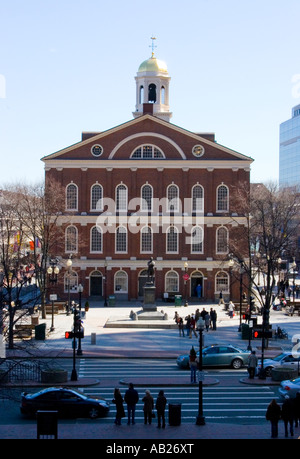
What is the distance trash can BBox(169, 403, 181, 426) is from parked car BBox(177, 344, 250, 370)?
1155cm

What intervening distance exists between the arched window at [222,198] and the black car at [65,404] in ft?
166

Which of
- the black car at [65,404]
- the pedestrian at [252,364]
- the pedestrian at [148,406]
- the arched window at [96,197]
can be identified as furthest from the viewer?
the arched window at [96,197]

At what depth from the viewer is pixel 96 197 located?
7550 centimetres

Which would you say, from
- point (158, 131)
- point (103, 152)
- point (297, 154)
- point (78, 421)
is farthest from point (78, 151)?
point (297, 154)

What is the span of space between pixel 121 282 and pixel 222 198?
13447 millimetres

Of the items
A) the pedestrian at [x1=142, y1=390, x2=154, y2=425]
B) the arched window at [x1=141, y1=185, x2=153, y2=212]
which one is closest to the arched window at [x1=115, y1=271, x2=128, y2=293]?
the arched window at [x1=141, y1=185, x2=153, y2=212]

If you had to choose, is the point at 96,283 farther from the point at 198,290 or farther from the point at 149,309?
the point at 149,309

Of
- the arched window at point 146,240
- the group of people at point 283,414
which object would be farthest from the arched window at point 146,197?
the group of people at point 283,414

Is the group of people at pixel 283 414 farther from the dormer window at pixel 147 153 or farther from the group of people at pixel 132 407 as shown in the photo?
the dormer window at pixel 147 153

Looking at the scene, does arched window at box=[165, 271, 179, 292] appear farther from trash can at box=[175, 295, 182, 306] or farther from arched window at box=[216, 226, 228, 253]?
trash can at box=[175, 295, 182, 306]

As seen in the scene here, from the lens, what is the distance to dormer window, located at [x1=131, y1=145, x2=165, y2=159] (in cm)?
7525

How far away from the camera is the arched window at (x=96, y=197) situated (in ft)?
247

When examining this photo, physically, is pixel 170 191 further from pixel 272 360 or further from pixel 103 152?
pixel 272 360

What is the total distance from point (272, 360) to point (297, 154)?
166 metres
